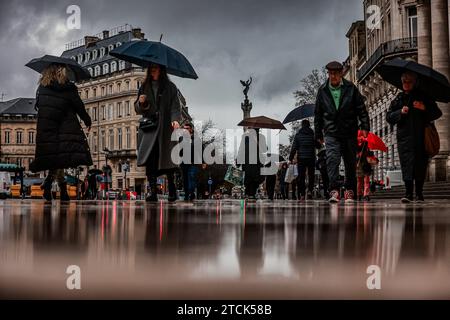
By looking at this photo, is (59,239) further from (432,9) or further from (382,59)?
(382,59)

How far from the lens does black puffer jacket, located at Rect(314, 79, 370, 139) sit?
30.3 ft

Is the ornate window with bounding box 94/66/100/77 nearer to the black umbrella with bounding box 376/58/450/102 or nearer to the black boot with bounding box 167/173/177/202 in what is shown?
the black boot with bounding box 167/173/177/202

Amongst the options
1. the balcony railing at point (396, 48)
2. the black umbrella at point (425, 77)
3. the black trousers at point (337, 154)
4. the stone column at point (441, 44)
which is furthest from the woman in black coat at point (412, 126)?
the balcony railing at point (396, 48)

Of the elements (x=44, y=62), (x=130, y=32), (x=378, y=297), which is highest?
(x=130, y=32)

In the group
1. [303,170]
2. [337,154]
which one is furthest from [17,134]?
[337,154]

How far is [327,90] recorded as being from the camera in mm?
9359

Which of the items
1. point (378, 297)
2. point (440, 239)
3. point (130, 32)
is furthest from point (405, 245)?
point (130, 32)

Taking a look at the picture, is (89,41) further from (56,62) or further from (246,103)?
(56,62)

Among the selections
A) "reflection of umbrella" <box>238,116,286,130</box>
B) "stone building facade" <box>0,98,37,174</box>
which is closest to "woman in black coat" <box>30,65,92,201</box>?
"reflection of umbrella" <box>238,116,286,130</box>

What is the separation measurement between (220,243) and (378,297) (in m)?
0.89

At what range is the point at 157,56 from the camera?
9383 millimetres

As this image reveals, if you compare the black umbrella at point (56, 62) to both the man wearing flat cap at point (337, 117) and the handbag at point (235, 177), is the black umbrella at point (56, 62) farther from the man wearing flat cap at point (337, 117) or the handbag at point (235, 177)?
the handbag at point (235, 177)

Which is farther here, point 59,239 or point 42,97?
point 42,97

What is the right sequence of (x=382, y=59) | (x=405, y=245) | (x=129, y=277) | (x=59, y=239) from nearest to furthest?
Answer: (x=129, y=277)
(x=405, y=245)
(x=59, y=239)
(x=382, y=59)
